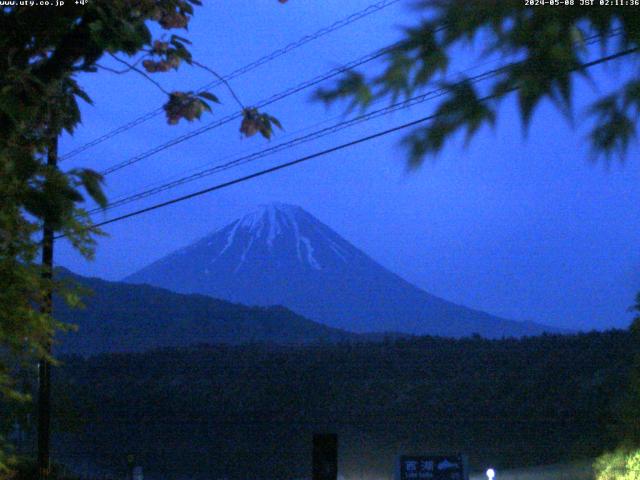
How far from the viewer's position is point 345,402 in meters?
30.6

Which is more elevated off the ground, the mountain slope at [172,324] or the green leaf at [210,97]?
the mountain slope at [172,324]

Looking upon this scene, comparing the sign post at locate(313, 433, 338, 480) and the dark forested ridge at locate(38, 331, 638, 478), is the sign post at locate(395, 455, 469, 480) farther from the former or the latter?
the dark forested ridge at locate(38, 331, 638, 478)

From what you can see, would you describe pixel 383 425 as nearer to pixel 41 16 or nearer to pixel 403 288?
pixel 41 16

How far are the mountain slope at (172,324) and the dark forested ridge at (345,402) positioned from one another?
9738 mm

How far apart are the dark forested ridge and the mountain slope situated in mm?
9738

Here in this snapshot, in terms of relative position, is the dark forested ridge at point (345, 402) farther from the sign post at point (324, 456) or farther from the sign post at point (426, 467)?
the sign post at point (324, 456)

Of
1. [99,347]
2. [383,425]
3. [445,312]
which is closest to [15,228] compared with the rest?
[383,425]

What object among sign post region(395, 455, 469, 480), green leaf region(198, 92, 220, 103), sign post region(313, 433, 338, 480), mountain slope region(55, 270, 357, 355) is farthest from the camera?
mountain slope region(55, 270, 357, 355)

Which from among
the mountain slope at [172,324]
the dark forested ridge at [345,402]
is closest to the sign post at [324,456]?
the dark forested ridge at [345,402]

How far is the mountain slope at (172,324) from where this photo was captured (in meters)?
46.9

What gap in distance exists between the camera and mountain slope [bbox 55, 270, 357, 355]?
4688cm

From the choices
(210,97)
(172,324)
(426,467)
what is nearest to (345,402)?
(426,467)

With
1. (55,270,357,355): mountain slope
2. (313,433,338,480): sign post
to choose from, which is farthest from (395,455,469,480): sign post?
(55,270,357,355): mountain slope

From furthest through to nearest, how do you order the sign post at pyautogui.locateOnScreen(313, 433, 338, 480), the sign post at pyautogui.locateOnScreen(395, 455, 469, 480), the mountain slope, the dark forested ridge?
1. the mountain slope
2. the dark forested ridge
3. the sign post at pyautogui.locateOnScreen(395, 455, 469, 480)
4. the sign post at pyautogui.locateOnScreen(313, 433, 338, 480)
